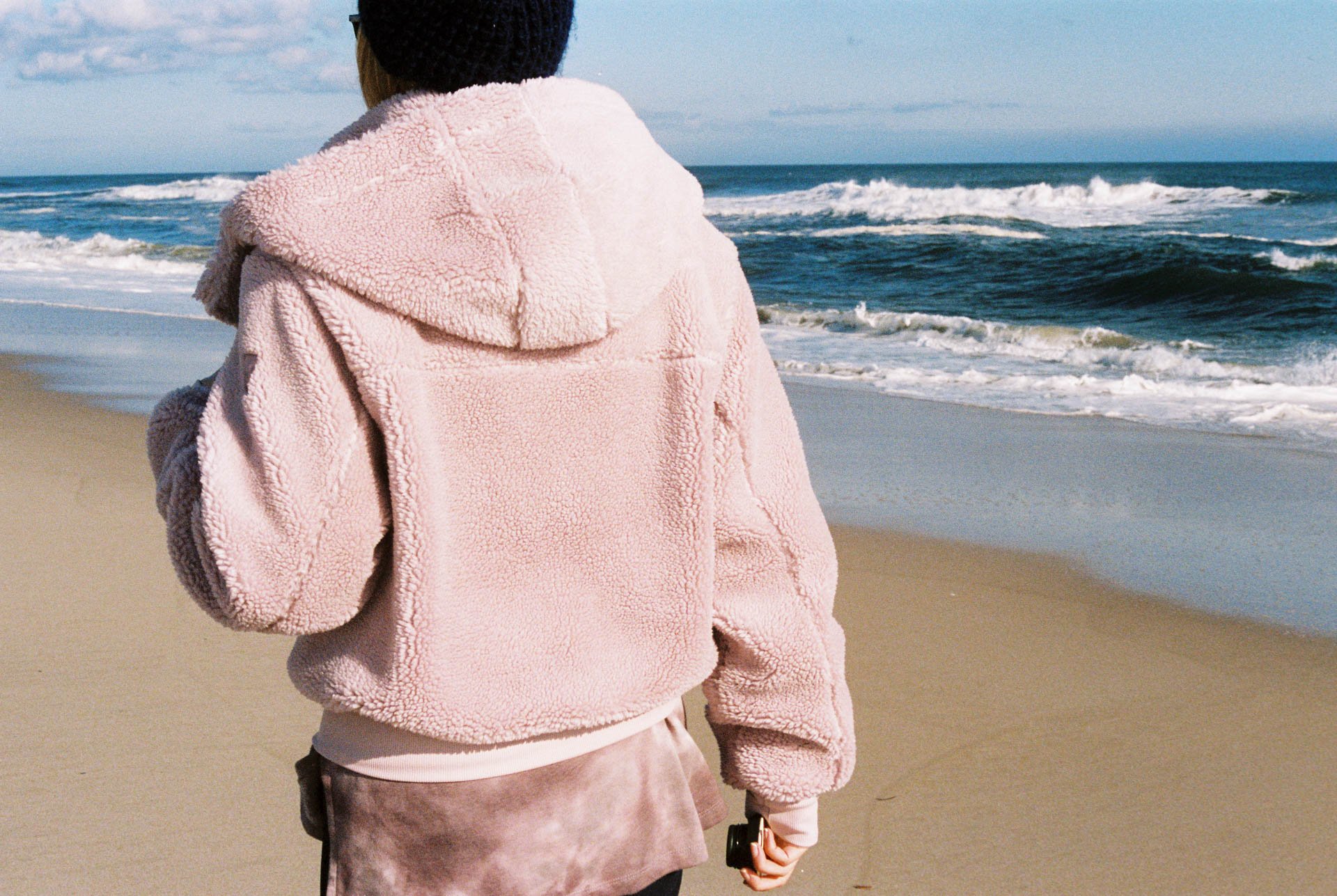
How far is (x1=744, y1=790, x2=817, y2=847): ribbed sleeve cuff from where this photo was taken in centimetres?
141

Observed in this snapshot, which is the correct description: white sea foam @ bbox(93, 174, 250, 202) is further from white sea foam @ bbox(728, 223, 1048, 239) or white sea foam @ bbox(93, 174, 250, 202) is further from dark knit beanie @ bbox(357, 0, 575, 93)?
dark knit beanie @ bbox(357, 0, 575, 93)

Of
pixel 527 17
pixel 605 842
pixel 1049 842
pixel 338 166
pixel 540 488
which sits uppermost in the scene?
pixel 527 17

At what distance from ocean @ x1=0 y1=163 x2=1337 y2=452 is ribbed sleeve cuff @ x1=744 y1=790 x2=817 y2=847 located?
9.63 feet

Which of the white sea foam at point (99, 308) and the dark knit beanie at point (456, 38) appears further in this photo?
the white sea foam at point (99, 308)

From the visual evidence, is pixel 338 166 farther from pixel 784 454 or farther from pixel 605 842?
pixel 605 842

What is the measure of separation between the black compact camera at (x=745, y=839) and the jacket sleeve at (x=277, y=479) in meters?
0.61

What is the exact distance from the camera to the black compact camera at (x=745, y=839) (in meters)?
1.44

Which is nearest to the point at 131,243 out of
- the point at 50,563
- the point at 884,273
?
the point at 884,273

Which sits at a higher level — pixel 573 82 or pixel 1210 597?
pixel 573 82

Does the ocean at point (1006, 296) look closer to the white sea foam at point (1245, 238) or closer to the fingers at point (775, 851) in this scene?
the white sea foam at point (1245, 238)

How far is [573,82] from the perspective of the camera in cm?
108

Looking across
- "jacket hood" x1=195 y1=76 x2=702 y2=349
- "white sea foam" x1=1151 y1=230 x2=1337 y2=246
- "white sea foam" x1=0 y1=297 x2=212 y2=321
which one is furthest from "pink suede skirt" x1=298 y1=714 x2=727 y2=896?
"white sea foam" x1=1151 y1=230 x2=1337 y2=246

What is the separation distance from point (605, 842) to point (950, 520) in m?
4.00

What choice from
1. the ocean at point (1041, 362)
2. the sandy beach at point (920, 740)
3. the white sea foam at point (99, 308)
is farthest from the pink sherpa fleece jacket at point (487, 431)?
the white sea foam at point (99, 308)
